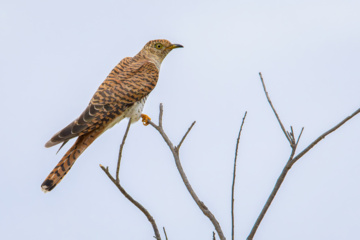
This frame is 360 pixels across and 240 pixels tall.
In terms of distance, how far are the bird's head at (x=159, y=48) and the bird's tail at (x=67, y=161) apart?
7.83 feet

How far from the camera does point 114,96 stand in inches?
274

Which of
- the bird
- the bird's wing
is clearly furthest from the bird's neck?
the bird's wing

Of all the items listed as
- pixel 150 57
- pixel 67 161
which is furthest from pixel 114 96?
pixel 150 57

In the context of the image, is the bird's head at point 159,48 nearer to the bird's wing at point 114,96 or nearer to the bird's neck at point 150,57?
the bird's neck at point 150,57

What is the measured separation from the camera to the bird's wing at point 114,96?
623 cm

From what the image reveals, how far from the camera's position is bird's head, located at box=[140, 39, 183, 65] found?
8.65 meters

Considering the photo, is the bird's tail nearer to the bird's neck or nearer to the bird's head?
the bird's neck

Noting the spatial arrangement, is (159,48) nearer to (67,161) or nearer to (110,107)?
(110,107)

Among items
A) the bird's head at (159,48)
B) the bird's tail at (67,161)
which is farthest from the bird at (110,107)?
the bird's head at (159,48)

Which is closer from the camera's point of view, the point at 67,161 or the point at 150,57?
the point at 67,161

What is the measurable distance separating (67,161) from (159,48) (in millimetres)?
3196

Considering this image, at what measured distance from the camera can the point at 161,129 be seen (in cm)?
432

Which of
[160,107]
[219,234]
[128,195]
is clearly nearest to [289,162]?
[219,234]

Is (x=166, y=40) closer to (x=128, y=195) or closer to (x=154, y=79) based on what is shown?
(x=154, y=79)
